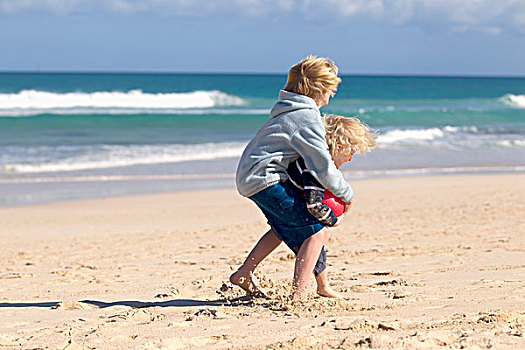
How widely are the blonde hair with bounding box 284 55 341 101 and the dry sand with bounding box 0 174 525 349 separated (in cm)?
111

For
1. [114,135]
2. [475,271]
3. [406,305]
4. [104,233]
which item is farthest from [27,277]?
[114,135]

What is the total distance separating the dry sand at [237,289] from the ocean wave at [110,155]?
14.0 feet

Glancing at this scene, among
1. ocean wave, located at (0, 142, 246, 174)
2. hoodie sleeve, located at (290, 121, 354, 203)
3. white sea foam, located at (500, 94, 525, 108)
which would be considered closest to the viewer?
hoodie sleeve, located at (290, 121, 354, 203)

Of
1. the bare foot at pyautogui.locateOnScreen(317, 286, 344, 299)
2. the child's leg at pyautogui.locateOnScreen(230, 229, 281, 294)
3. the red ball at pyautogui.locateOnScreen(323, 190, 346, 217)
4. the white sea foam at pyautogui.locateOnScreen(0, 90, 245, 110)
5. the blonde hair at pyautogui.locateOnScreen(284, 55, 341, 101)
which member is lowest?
Answer: the bare foot at pyautogui.locateOnScreen(317, 286, 344, 299)

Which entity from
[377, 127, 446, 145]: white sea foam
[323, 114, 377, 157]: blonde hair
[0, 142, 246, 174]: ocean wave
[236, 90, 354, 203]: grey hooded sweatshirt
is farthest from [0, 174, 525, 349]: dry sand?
[377, 127, 446, 145]: white sea foam

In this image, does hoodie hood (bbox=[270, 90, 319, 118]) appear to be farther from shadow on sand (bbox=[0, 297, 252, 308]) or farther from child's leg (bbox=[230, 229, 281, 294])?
shadow on sand (bbox=[0, 297, 252, 308])

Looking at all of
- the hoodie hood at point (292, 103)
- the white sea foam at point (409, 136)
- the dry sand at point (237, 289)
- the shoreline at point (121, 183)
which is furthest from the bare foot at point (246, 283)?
the white sea foam at point (409, 136)

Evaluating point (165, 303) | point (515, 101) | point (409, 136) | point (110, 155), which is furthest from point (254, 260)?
point (515, 101)

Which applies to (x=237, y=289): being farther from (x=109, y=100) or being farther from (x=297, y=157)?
(x=109, y=100)

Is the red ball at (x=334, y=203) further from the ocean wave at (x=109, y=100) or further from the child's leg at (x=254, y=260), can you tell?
the ocean wave at (x=109, y=100)

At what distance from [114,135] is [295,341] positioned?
1910 cm

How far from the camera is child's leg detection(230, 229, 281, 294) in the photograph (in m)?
3.45

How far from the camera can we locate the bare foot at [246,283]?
3520 mm

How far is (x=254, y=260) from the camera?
351cm
